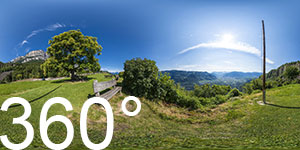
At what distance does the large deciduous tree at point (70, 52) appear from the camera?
22.5m

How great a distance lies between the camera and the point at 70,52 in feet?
78.3

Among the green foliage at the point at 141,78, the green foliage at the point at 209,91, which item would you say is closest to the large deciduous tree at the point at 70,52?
the green foliage at the point at 141,78

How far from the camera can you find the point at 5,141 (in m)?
3.96

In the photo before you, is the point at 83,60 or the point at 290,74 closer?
the point at 83,60

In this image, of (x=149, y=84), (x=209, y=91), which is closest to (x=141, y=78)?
(x=149, y=84)

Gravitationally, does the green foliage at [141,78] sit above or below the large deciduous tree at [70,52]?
below

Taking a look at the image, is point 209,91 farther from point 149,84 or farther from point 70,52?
point 70,52

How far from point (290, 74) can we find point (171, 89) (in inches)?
3231

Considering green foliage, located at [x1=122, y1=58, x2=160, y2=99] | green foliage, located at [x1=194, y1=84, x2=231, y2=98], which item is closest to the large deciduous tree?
green foliage, located at [x1=122, y1=58, x2=160, y2=99]

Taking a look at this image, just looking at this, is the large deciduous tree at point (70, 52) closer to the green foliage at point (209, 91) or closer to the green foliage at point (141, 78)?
the green foliage at point (141, 78)

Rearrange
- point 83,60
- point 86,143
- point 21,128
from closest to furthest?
point 86,143 < point 21,128 < point 83,60

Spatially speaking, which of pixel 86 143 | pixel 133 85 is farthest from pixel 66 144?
pixel 133 85

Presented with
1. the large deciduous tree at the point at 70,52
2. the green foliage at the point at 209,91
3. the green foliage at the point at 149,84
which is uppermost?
the large deciduous tree at the point at 70,52

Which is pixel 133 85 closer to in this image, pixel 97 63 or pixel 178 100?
pixel 178 100
